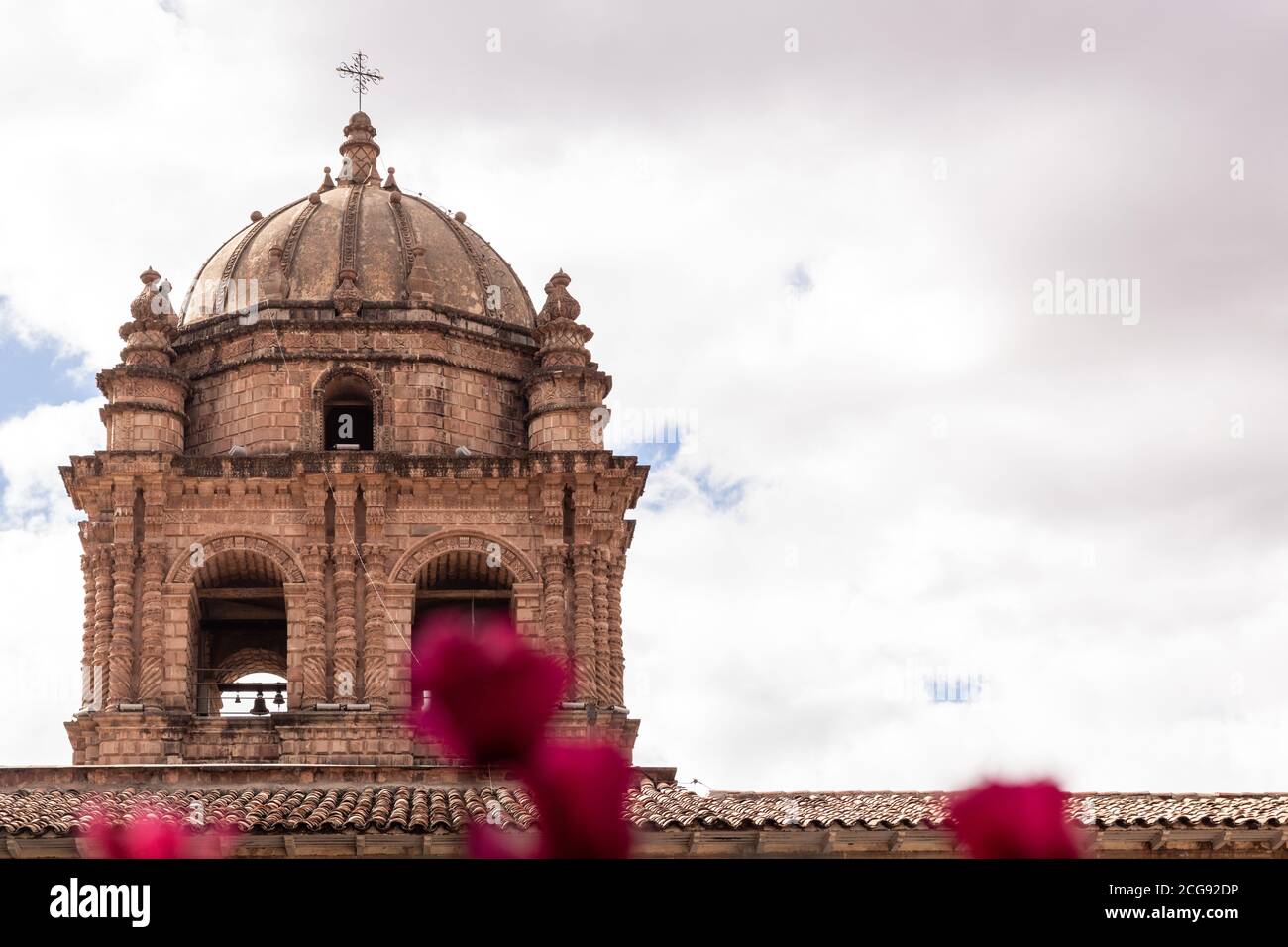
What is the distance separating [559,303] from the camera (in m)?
30.4

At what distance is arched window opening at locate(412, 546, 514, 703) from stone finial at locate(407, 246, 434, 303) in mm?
4087

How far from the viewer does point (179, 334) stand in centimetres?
3000

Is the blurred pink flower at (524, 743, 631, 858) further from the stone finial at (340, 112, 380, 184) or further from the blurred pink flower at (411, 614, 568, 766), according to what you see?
the stone finial at (340, 112, 380, 184)

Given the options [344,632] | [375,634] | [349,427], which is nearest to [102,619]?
[344,632]

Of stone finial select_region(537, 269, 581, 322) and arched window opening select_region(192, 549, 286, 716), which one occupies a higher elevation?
stone finial select_region(537, 269, 581, 322)

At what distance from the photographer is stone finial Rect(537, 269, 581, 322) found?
30.3 meters

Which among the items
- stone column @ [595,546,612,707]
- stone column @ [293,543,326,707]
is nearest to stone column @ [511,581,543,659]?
stone column @ [595,546,612,707]

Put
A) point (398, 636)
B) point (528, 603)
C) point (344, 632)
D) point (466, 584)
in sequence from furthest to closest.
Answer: point (466, 584) → point (528, 603) → point (398, 636) → point (344, 632)

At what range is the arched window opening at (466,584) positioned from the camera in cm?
2803

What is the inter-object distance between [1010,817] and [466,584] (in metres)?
27.0

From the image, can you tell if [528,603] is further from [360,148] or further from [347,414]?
[360,148]

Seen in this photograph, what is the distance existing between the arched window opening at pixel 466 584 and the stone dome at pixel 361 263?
399 centimetres
